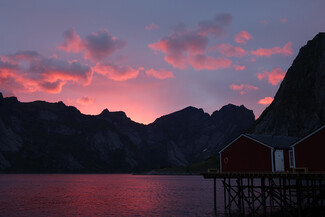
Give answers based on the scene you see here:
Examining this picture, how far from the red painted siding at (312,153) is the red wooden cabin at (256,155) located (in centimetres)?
343

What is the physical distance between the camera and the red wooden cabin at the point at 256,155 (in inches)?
1671

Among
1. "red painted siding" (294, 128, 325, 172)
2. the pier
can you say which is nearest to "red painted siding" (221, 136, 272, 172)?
A: the pier

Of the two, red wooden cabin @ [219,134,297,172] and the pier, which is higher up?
red wooden cabin @ [219,134,297,172]

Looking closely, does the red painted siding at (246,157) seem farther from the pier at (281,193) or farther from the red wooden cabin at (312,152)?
the red wooden cabin at (312,152)

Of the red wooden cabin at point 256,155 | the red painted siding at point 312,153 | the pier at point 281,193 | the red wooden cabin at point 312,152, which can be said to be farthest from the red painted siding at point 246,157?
the red painted siding at point 312,153

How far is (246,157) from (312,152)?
939 centimetres

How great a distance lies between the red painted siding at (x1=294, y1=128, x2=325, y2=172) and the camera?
3672cm

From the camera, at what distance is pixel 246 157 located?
148 ft

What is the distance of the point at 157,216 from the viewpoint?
1943 inches

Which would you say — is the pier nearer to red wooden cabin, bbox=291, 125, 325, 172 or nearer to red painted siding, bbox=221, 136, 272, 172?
red painted siding, bbox=221, 136, 272, 172

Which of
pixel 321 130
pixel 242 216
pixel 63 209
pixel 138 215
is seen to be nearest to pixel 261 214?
pixel 242 216

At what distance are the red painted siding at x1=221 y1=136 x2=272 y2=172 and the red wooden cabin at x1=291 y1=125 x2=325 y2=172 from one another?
4040mm

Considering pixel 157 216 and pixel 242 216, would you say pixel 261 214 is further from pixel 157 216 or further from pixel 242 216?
pixel 157 216

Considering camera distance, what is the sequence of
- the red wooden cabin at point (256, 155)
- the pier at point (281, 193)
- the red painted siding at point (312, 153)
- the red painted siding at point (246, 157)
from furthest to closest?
the red painted siding at point (246, 157) < the red wooden cabin at point (256, 155) < the red painted siding at point (312, 153) < the pier at point (281, 193)
